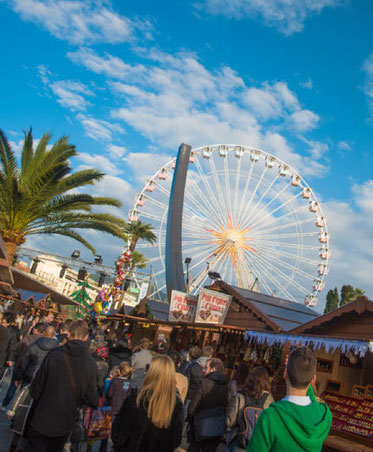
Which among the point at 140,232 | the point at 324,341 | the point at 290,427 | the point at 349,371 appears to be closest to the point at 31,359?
the point at 290,427

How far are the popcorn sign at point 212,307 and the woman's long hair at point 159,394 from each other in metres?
10.8

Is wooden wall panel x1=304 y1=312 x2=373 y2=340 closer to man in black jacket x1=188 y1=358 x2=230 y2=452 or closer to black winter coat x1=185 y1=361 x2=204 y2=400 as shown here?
black winter coat x1=185 y1=361 x2=204 y2=400

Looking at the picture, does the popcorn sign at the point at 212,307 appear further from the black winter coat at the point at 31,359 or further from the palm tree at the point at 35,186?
the black winter coat at the point at 31,359

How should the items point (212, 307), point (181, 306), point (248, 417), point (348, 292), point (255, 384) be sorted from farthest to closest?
point (348, 292)
point (181, 306)
point (212, 307)
point (255, 384)
point (248, 417)

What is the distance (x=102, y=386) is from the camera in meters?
5.50

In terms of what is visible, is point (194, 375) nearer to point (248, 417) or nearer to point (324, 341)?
point (248, 417)

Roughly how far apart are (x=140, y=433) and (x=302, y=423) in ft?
4.69

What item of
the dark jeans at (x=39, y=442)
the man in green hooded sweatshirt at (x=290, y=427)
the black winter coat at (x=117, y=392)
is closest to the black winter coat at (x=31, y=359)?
the black winter coat at (x=117, y=392)

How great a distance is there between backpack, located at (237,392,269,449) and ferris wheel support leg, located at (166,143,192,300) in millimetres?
12303

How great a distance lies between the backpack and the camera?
13.1 feet

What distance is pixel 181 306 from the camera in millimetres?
14969

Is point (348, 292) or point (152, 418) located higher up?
point (348, 292)

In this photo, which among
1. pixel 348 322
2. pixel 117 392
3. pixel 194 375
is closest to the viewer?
pixel 117 392

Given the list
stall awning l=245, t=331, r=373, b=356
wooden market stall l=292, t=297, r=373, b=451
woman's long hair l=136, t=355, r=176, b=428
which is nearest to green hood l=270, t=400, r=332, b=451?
woman's long hair l=136, t=355, r=176, b=428
